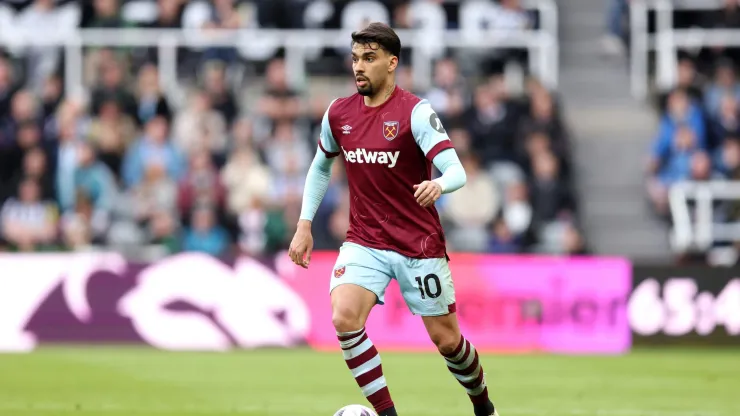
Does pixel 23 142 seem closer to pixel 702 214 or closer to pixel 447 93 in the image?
pixel 447 93

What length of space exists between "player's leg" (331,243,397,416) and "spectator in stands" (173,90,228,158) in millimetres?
10499

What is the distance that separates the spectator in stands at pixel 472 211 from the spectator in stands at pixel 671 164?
2.55 meters

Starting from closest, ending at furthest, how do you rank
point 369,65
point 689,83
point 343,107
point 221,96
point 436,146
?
point 436,146, point 369,65, point 343,107, point 221,96, point 689,83

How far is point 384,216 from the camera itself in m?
8.94

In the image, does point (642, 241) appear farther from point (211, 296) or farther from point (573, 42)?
point (211, 296)

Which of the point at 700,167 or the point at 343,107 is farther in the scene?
the point at 700,167

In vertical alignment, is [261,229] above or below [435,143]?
below

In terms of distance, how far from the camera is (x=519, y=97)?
66.2 feet

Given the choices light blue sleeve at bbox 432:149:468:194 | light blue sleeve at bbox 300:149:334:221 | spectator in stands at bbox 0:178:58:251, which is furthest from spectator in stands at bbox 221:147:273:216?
light blue sleeve at bbox 432:149:468:194

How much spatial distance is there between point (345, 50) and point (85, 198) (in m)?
4.32

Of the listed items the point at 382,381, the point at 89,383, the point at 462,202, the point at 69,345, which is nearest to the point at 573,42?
the point at 462,202

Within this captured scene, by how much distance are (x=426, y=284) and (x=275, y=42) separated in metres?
12.1

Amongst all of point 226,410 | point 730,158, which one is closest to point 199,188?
point 730,158

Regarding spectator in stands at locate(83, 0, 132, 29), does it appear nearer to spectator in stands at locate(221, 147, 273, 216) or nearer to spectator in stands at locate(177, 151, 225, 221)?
spectator in stands at locate(177, 151, 225, 221)
